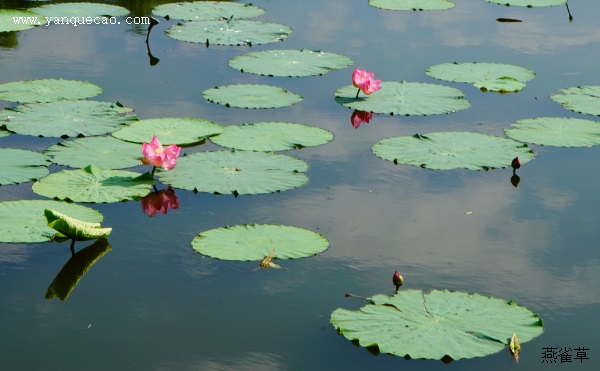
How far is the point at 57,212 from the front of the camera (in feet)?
14.7

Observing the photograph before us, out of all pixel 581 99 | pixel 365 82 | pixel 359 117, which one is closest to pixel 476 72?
pixel 581 99

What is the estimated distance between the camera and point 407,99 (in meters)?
6.80

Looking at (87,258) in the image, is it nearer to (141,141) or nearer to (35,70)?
(141,141)

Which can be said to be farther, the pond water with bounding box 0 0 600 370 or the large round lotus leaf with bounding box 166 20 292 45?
the large round lotus leaf with bounding box 166 20 292 45

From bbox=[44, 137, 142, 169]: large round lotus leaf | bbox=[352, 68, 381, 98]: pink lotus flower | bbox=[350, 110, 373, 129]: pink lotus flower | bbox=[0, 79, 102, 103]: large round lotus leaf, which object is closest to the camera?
bbox=[44, 137, 142, 169]: large round lotus leaf

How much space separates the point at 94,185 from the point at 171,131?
0.94 meters

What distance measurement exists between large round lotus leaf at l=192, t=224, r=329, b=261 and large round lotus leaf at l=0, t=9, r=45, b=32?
447 centimetres

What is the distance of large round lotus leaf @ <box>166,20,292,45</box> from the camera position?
26.8ft

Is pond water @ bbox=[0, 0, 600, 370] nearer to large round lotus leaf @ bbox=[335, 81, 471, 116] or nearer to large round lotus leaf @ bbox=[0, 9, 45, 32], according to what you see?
large round lotus leaf @ bbox=[335, 81, 471, 116]

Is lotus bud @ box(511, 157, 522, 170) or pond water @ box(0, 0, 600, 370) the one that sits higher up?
lotus bud @ box(511, 157, 522, 170)

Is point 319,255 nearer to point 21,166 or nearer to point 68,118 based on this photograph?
point 21,166

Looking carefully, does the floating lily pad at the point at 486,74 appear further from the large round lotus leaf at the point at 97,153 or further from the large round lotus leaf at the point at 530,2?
the large round lotus leaf at the point at 97,153

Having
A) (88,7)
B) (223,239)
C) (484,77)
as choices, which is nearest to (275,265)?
(223,239)

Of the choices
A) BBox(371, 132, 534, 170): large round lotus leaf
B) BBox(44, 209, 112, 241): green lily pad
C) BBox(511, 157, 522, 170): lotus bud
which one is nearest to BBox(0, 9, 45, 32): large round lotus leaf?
BBox(371, 132, 534, 170): large round lotus leaf
